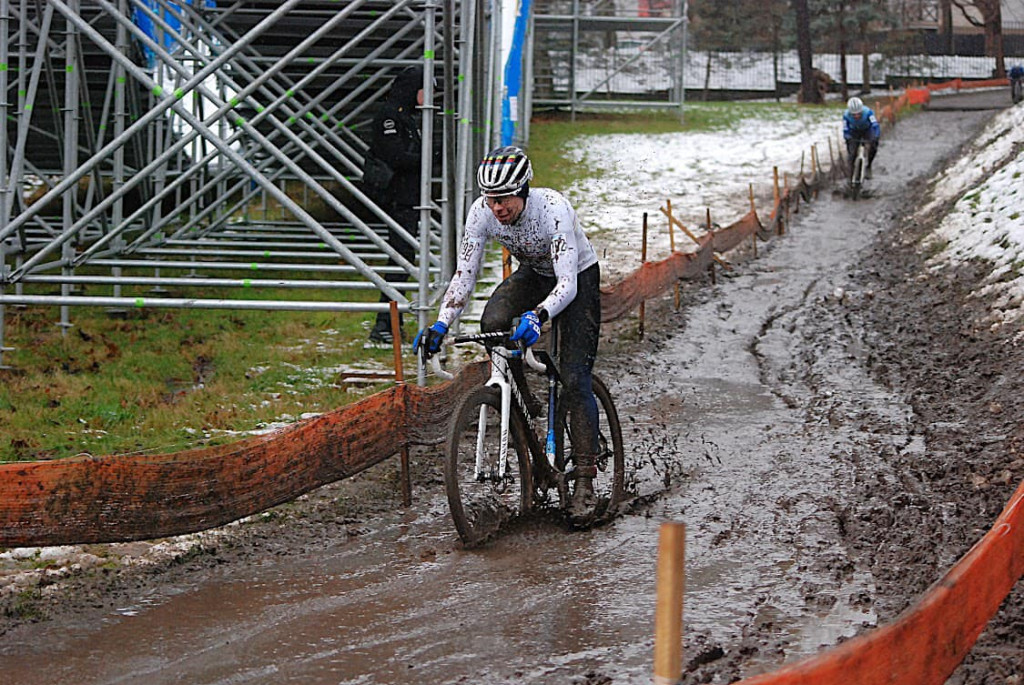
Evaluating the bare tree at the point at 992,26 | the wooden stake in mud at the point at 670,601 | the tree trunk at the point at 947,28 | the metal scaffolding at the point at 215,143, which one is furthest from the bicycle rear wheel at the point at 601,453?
the tree trunk at the point at 947,28

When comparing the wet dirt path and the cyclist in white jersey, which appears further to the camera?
the cyclist in white jersey

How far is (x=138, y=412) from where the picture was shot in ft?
27.9

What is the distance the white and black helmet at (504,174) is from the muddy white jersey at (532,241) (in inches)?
6.7

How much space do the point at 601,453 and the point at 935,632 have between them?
3.30m

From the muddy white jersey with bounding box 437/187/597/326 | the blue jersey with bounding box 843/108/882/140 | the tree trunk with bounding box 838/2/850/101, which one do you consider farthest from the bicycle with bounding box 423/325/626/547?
the tree trunk with bounding box 838/2/850/101

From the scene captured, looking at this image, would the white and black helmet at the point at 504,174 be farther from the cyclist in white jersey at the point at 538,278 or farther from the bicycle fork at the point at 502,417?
the bicycle fork at the point at 502,417

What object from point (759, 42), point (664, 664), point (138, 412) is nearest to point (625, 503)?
point (138, 412)

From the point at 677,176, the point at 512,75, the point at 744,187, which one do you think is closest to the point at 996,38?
the point at 744,187

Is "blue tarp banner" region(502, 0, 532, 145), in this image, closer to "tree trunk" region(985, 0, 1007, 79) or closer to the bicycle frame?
the bicycle frame

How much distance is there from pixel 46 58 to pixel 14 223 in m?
3.01

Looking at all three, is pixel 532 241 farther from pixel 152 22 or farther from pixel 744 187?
pixel 744 187

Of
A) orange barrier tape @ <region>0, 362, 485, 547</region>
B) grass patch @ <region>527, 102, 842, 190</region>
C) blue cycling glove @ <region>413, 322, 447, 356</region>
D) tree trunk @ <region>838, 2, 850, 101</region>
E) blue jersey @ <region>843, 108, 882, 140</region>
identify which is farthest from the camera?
tree trunk @ <region>838, 2, 850, 101</region>

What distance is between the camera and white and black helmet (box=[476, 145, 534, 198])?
595cm

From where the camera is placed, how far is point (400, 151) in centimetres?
1084
